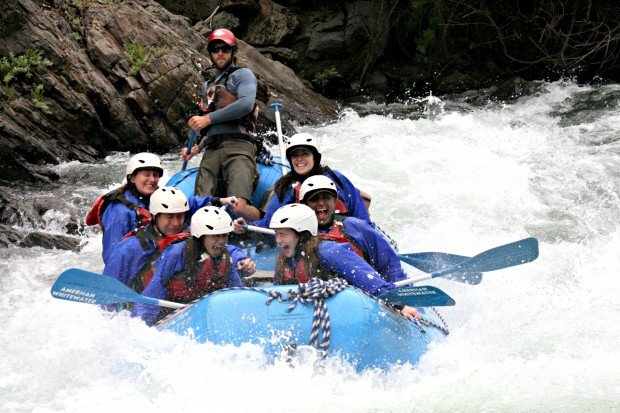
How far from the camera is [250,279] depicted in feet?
19.2

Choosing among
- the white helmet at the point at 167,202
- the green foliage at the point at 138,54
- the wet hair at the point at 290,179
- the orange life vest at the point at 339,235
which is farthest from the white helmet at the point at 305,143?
the green foliage at the point at 138,54

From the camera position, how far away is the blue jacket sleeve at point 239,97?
7262 mm

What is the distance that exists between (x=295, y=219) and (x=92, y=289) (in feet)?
3.89

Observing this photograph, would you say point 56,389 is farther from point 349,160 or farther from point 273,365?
point 349,160

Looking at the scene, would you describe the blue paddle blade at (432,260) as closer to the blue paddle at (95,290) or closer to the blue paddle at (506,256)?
the blue paddle at (506,256)

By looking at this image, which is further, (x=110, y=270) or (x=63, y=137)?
(x=63, y=137)

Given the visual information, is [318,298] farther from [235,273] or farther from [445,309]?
[445,309]

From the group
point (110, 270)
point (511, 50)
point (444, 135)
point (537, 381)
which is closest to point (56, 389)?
point (110, 270)

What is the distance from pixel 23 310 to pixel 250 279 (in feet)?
6.45

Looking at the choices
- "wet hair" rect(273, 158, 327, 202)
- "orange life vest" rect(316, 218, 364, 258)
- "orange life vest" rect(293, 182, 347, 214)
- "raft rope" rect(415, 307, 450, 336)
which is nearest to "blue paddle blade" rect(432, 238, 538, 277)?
"raft rope" rect(415, 307, 450, 336)

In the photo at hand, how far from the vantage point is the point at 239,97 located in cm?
727

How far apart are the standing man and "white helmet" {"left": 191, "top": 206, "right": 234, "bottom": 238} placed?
5.65 feet

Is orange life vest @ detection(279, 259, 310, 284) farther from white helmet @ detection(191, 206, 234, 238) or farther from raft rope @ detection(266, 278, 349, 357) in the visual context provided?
white helmet @ detection(191, 206, 234, 238)

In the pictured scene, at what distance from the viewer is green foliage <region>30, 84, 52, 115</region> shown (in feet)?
34.9
